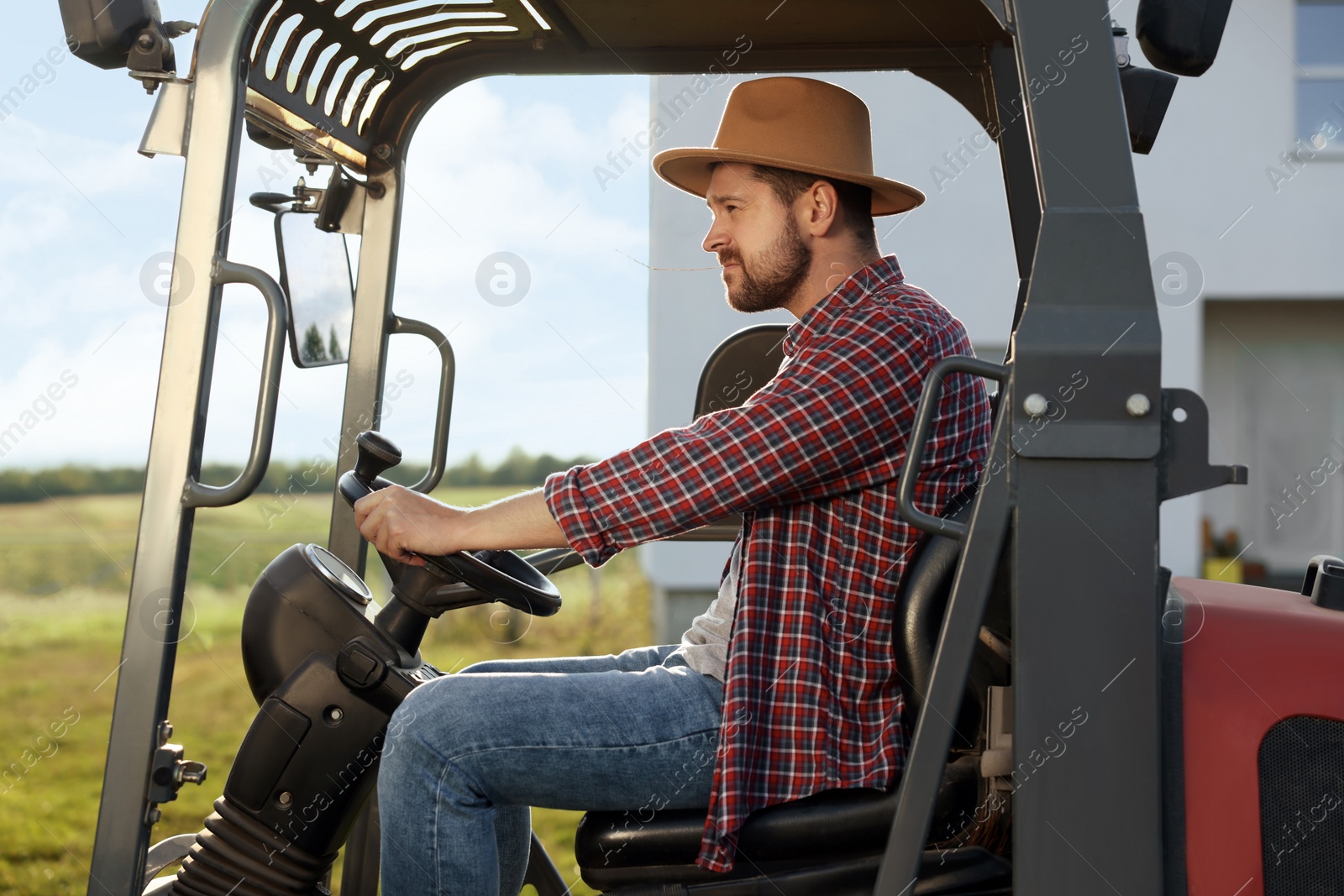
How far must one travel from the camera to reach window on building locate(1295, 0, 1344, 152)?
29.3 ft

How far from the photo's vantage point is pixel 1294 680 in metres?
1.44

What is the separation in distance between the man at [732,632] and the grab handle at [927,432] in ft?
1.05

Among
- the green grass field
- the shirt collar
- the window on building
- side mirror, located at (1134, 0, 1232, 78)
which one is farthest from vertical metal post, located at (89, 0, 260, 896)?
the window on building

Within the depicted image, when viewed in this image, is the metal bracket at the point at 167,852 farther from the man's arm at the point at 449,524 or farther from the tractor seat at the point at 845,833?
the tractor seat at the point at 845,833

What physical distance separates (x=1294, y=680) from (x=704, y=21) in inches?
55.1

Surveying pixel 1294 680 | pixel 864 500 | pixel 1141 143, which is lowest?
pixel 1294 680

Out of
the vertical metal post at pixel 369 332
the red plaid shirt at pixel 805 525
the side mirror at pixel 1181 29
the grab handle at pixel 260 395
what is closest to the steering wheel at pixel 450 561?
the grab handle at pixel 260 395

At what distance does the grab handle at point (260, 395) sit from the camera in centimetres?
169

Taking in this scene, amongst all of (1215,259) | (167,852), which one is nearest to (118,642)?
(167,852)

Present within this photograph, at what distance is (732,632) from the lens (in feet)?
5.73

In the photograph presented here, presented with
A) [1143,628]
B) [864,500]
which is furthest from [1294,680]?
[864,500]

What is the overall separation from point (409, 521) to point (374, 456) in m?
0.14

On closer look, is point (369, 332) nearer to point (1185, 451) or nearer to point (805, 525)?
point (805, 525)

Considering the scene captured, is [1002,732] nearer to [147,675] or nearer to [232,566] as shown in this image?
[147,675]
